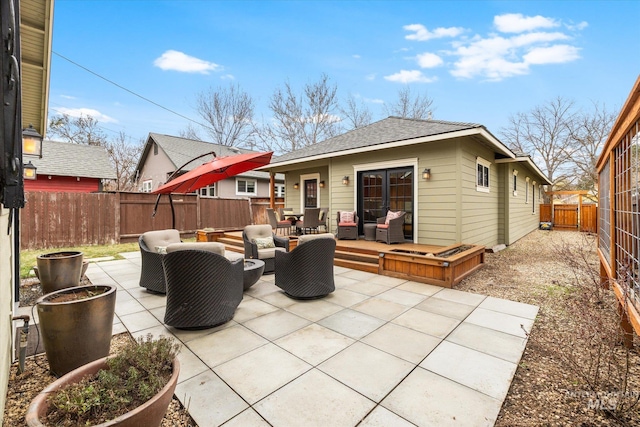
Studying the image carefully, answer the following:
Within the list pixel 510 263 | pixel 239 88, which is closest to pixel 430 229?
pixel 510 263

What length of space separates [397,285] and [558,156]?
71.3ft

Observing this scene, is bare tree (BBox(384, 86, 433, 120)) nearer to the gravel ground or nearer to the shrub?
the gravel ground

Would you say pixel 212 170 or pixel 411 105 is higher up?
pixel 411 105

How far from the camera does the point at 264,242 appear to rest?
5.43m

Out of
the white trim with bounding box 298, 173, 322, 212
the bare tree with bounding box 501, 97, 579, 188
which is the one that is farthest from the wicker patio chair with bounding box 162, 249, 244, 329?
the bare tree with bounding box 501, 97, 579, 188

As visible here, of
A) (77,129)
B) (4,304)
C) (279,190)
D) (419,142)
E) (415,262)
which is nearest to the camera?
(4,304)

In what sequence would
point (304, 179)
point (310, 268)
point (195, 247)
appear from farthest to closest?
1. point (304, 179)
2. point (310, 268)
3. point (195, 247)

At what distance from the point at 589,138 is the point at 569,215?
20.2 ft

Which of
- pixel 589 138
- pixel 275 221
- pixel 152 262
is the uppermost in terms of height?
pixel 589 138

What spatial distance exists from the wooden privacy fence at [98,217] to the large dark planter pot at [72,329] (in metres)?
8.18

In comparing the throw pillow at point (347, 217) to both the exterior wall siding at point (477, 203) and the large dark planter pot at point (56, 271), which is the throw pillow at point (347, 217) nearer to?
the exterior wall siding at point (477, 203)

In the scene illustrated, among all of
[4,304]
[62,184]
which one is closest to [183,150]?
[62,184]

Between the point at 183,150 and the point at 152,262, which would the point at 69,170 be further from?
the point at 152,262

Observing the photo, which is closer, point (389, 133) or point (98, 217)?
point (389, 133)
